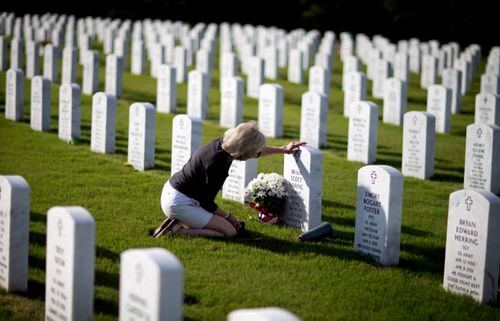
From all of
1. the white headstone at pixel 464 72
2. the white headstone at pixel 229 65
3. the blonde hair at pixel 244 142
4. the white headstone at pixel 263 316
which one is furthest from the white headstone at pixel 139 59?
the white headstone at pixel 263 316

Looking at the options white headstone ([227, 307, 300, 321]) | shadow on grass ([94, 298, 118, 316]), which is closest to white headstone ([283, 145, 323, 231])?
shadow on grass ([94, 298, 118, 316])

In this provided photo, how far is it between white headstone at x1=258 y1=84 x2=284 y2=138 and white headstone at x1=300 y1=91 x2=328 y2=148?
838 millimetres

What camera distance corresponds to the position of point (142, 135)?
13.0 metres

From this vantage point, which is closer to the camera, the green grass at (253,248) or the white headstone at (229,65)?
the green grass at (253,248)

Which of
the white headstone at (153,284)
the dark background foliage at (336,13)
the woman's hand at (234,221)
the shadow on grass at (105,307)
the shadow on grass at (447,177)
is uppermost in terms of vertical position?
the dark background foliage at (336,13)

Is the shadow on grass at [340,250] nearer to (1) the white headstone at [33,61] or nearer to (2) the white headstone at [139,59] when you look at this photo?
(1) the white headstone at [33,61]

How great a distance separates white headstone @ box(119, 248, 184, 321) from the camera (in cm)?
519

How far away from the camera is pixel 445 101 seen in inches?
699

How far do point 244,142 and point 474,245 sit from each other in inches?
101

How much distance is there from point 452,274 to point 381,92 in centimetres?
1619

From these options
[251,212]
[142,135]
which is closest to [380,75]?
[142,135]

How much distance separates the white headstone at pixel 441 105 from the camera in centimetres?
1773

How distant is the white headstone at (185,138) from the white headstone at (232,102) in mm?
5661

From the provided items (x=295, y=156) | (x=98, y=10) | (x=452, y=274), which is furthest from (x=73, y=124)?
(x=98, y=10)
